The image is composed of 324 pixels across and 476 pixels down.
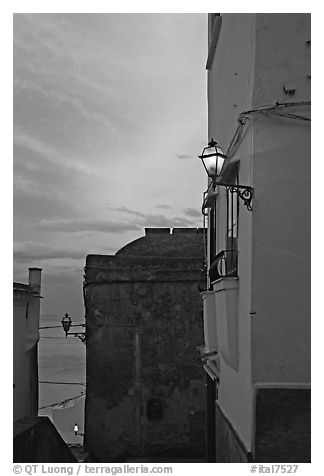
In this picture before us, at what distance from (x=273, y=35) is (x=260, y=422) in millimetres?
3232

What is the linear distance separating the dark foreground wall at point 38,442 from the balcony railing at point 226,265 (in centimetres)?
260

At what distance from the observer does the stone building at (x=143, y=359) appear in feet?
39.3

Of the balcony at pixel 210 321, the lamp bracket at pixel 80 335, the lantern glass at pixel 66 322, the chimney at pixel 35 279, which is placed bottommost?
the lamp bracket at pixel 80 335

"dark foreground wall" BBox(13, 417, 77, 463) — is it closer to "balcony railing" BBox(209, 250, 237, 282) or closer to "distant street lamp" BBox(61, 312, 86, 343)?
"balcony railing" BBox(209, 250, 237, 282)

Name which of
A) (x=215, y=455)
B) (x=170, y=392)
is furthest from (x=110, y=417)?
(x=215, y=455)

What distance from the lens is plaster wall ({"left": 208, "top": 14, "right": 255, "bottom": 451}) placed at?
492cm

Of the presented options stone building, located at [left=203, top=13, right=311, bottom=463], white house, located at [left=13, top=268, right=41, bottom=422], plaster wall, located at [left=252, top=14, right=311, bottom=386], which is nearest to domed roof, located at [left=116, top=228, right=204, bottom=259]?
white house, located at [left=13, top=268, right=41, bottom=422]

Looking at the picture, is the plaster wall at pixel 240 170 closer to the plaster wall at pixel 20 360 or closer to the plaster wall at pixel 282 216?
the plaster wall at pixel 282 216

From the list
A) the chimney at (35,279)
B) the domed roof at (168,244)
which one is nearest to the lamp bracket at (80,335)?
the domed roof at (168,244)

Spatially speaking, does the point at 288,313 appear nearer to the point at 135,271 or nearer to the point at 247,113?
the point at 247,113

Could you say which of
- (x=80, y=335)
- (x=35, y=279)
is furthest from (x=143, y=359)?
(x=35, y=279)

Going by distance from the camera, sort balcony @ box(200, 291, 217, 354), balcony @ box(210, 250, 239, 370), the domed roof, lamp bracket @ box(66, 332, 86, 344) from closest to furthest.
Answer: balcony @ box(210, 250, 239, 370), balcony @ box(200, 291, 217, 354), lamp bracket @ box(66, 332, 86, 344), the domed roof

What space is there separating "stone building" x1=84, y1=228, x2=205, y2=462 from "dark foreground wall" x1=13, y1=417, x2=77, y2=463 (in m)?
4.86

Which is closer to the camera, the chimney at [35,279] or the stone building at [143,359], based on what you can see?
the chimney at [35,279]
